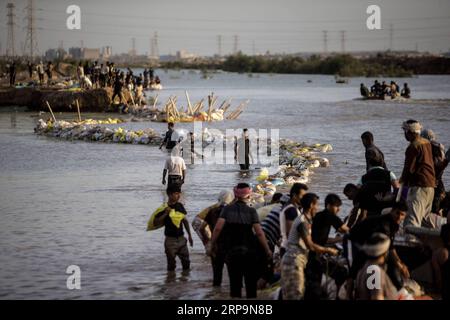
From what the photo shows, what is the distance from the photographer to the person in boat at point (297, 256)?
28.7 ft

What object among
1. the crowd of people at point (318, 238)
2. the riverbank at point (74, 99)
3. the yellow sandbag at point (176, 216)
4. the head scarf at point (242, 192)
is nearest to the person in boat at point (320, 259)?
the crowd of people at point (318, 238)

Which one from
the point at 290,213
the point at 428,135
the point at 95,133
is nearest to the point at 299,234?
the point at 290,213

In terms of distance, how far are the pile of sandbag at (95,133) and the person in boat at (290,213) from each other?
2072cm

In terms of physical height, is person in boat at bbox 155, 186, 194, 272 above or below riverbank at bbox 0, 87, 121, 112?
below

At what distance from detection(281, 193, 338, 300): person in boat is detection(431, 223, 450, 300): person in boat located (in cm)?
123

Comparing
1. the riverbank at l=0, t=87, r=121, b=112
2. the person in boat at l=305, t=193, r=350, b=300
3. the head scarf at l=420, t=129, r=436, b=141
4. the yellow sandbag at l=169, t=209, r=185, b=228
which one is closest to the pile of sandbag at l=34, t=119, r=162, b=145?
the riverbank at l=0, t=87, r=121, b=112

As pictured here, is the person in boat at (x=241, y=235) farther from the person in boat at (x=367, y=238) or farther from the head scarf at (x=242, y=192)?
the person in boat at (x=367, y=238)

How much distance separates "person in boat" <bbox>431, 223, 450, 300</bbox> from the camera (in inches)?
354

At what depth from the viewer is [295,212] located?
9.01m

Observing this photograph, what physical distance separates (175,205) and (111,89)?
39.1m

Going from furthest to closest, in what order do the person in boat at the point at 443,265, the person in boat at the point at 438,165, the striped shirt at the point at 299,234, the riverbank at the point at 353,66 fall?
the riverbank at the point at 353,66
the person in boat at the point at 438,165
the person in boat at the point at 443,265
the striped shirt at the point at 299,234

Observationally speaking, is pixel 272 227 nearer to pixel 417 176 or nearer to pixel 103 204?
pixel 417 176

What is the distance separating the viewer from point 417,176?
10547 mm

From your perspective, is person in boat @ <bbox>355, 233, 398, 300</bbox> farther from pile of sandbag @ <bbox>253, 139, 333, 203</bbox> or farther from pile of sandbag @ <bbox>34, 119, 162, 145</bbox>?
pile of sandbag @ <bbox>34, 119, 162, 145</bbox>
